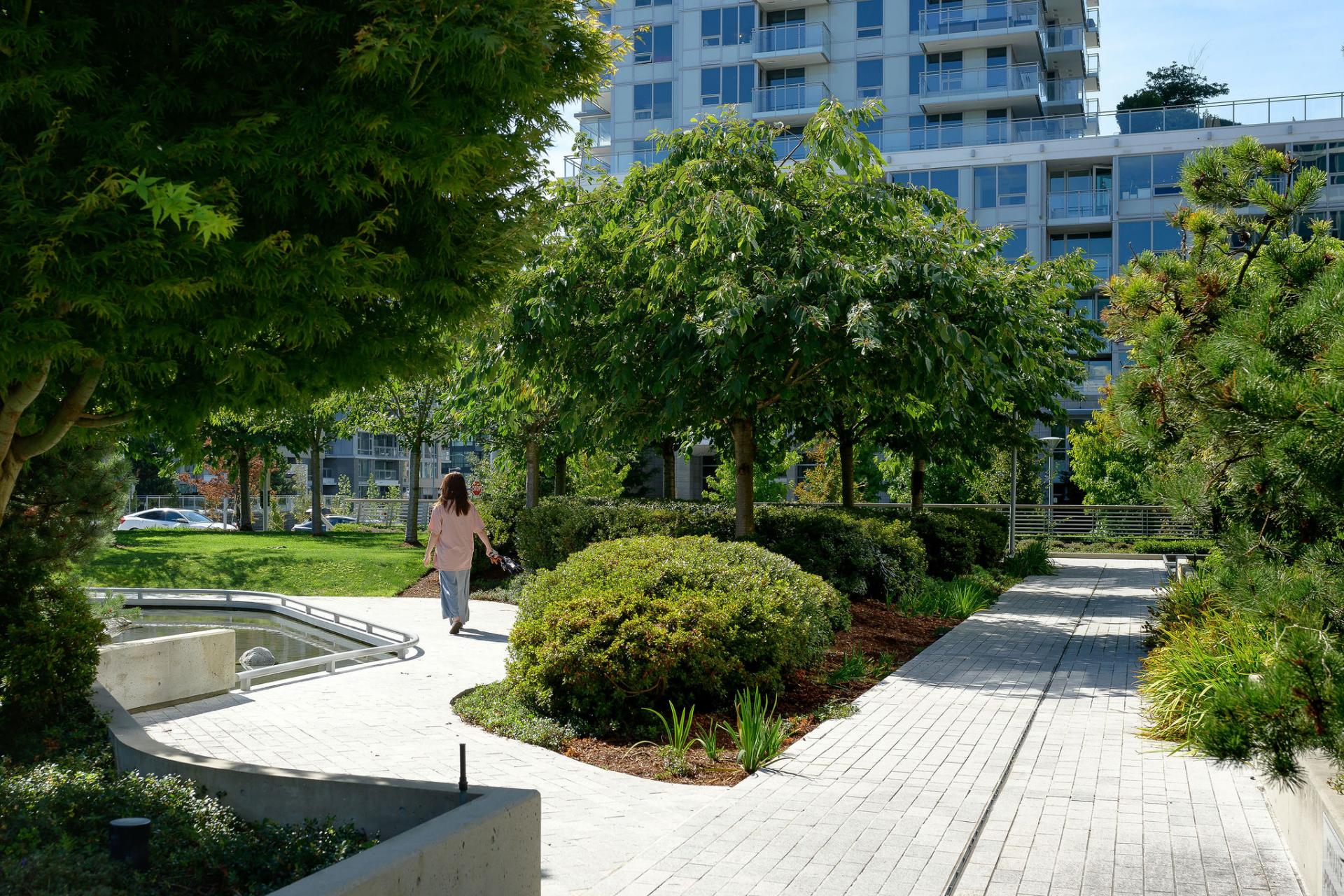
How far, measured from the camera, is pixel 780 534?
14.9 m

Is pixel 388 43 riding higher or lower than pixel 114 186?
higher

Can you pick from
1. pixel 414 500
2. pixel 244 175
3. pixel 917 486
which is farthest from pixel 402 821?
pixel 414 500

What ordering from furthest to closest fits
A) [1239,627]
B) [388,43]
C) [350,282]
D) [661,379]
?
[661,379] → [1239,627] → [350,282] → [388,43]

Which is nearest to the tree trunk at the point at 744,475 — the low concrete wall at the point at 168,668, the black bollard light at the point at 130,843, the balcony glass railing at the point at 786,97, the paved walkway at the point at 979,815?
the paved walkway at the point at 979,815

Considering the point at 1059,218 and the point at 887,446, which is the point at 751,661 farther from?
the point at 1059,218

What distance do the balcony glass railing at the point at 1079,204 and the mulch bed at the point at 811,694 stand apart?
112 feet

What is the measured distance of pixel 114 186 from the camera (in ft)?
12.0

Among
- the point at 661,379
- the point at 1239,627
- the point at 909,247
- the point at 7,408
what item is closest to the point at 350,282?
the point at 7,408

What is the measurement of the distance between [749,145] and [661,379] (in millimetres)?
3604

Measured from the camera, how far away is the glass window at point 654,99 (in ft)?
166

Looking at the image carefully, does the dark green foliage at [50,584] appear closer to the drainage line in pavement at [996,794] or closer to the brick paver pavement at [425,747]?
the brick paver pavement at [425,747]

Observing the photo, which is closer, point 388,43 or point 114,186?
point 114,186

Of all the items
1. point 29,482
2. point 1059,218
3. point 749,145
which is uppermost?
point 1059,218

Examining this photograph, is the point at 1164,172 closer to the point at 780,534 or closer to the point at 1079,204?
the point at 1079,204
